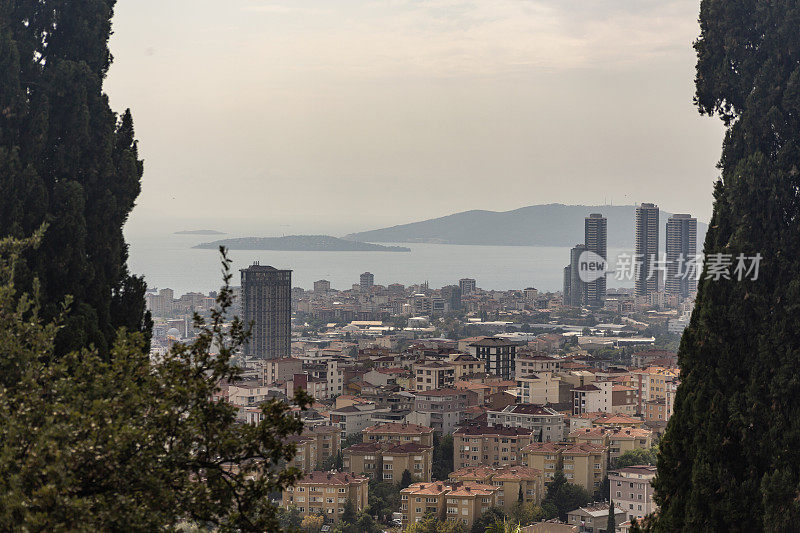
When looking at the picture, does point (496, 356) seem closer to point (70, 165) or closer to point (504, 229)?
point (70, 165)

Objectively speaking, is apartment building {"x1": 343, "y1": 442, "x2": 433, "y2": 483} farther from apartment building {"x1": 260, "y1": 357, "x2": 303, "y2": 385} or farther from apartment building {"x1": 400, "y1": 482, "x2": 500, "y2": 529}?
apartment building {"x1": 260, "y1": 357, "x2": 303, "y2": 385}

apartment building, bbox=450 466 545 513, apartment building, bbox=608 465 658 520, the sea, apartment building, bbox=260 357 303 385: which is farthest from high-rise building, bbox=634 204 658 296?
apartment building, bbox=608 465 658 520

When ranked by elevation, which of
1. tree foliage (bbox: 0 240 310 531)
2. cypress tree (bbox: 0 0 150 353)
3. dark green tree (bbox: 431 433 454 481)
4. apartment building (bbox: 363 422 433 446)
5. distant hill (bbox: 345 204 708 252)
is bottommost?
dark green tree (bbox: 431 433 454 481)

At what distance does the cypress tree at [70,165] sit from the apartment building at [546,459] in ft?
52.4

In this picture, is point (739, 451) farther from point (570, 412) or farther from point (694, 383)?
point (570, 412)

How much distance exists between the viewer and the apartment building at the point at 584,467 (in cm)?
1927

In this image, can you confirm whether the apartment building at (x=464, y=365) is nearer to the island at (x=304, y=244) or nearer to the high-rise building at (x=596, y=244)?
the high-rise building at (x=596, y=244)

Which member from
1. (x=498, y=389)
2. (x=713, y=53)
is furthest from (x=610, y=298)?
(x=713, y=53)

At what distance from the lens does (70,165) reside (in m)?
4.23

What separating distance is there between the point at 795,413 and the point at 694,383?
16.7 inches

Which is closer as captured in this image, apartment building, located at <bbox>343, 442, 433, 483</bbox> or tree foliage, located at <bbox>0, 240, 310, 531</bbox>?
tree foliage, located at <bbox>0, 240, 310, 531</bbox>

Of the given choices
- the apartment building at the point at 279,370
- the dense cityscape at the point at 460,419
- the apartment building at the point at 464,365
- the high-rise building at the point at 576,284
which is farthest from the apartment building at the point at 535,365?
the high-rise building at the point at 576,284

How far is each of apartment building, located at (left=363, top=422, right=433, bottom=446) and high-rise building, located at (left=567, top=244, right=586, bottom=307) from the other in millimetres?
57811

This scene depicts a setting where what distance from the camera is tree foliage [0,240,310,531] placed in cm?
195
